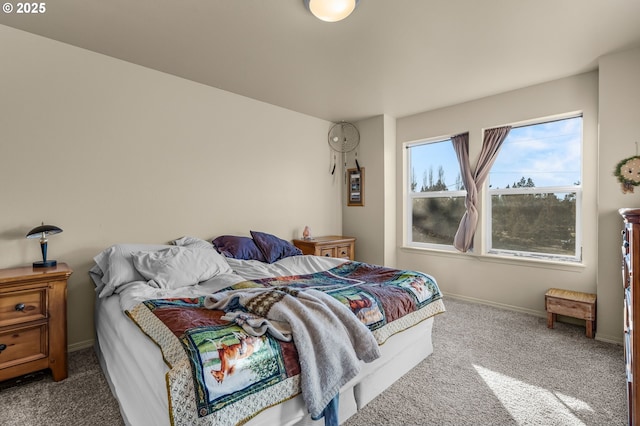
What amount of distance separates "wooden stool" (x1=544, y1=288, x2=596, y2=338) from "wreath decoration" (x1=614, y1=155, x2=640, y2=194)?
108 centimetres

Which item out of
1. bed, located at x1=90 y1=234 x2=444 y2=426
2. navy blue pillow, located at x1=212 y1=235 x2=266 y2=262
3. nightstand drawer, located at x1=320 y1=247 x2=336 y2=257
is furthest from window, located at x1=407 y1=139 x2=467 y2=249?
navy blue pillow, located at x1=212 y1=235 x2=266 y2=262

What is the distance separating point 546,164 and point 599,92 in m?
0.87

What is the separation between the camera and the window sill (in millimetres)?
3285

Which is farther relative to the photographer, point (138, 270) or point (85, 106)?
point (85, 106)

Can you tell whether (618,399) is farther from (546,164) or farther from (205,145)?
(205,145)

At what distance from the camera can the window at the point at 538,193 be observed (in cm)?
336

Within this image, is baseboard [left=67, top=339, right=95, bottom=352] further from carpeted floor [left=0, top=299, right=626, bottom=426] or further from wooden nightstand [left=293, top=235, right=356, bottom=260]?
wooden nightstand [left=293, top=235, right=356, bottom=260]

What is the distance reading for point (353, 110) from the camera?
4324 mm

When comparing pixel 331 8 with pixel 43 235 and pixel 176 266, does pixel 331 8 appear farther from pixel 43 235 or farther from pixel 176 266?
pixel 43 235

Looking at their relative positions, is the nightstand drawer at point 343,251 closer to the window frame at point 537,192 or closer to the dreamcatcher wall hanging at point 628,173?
the window frame at point 537,192

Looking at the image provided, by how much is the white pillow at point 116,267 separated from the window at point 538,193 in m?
3.99

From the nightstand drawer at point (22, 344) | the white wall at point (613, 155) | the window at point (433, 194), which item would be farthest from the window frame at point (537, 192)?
the nightstand drawer at point (22, 344)

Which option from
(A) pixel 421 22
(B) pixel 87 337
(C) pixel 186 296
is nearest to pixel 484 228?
(A) pixel 421 22

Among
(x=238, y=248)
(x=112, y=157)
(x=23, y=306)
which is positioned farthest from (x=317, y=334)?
(x=112, y=157)
